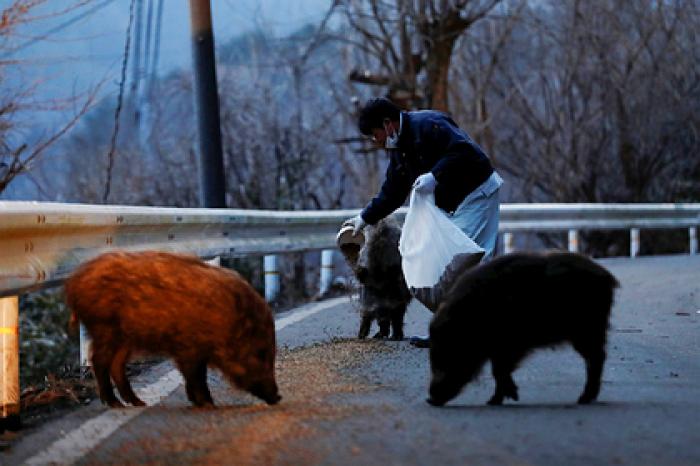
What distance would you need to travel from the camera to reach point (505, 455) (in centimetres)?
501

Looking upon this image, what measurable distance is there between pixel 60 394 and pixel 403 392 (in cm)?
191

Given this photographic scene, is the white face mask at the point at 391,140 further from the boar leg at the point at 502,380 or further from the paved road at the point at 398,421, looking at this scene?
the boar leg at the point at 502,380

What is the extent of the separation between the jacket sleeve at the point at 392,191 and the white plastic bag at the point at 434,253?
0.32 meters

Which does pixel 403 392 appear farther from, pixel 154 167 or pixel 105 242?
pixel 154 167

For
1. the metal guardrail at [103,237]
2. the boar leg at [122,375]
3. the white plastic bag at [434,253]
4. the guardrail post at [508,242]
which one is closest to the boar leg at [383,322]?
the white plastic bag at [434,253]

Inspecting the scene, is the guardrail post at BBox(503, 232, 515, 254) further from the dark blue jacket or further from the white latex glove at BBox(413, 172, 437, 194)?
the white latex glove at BBox(413, 172, 437, 194)

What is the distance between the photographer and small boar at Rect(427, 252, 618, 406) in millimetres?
6469

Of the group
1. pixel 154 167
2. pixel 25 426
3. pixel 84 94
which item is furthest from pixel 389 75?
pixel 25 426

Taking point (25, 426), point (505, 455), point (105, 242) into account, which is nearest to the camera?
point (505, 455)

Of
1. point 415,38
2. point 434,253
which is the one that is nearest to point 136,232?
point 434,253

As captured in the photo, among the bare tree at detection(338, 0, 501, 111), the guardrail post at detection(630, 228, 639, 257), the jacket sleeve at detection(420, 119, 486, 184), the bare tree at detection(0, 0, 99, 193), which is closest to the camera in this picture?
the jacket sleeve at detection(420, 119, 486, 184)

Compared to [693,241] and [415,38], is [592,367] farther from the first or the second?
[415,38]

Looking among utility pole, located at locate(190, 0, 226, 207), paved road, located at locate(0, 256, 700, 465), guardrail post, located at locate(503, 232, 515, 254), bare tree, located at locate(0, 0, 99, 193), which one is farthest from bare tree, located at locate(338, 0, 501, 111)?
paved road, located at locate(0, 256, 700, 465)

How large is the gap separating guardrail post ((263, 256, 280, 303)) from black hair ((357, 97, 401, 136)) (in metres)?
5.19
